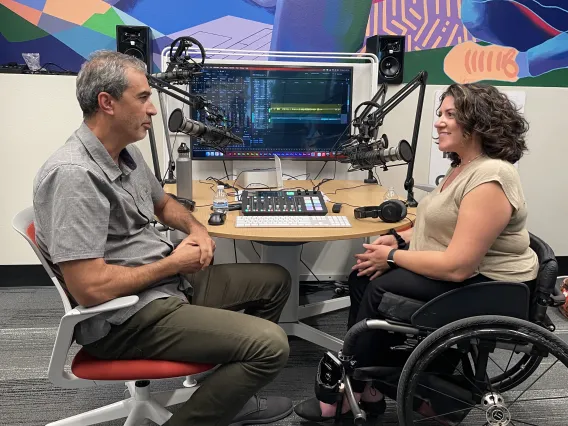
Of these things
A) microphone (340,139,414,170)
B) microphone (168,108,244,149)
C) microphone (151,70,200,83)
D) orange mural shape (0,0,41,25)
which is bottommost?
microphone (340,139,414,170)

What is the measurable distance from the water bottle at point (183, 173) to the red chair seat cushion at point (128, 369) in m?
0.87

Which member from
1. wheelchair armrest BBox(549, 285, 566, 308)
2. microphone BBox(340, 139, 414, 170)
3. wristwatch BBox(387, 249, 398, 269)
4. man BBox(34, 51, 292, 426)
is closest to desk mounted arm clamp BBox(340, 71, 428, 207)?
microphone BBox(340, 139, 414, 170)

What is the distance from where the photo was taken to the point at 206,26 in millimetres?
2777

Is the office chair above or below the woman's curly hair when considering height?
below

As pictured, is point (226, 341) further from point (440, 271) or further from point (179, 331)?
point (440, 271)

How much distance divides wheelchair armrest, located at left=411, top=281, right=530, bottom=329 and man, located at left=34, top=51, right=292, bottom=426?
42cm

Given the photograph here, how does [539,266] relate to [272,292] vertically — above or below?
above

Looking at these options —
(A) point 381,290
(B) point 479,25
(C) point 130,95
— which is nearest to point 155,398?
(A) point 381,290

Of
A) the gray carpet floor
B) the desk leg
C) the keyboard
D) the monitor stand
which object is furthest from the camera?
the monitor stand

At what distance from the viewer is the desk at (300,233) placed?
162cm

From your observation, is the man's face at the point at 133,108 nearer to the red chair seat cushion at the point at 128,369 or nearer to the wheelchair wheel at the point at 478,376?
the red chair seat cushion at the point at 128,369

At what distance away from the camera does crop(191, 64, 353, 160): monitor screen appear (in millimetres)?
2467

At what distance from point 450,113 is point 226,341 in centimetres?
96

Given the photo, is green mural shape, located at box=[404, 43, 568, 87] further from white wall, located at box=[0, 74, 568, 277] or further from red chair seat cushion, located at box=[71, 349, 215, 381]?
red chair seat cushion, located at box=[71, 349, 215, 381]
